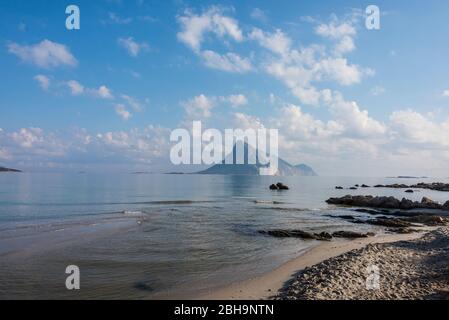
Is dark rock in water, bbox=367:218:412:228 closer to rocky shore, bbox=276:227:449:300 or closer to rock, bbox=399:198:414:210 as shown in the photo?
rocky shore, bbox=276:227:449:300

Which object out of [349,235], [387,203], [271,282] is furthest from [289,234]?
[387,203]

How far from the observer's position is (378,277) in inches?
630

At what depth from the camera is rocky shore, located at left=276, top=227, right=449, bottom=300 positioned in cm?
Answer: 1366

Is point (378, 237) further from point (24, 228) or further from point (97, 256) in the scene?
point (24, 228)

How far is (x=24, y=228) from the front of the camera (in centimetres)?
3269

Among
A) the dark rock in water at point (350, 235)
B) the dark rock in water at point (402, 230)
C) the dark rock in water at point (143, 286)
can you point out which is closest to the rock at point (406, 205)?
the dark rock in water at point (402, 230)

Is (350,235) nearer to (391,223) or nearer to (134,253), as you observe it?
(391,223)

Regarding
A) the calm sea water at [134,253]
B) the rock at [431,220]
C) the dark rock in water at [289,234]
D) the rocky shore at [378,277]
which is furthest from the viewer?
the rock at [431,220]

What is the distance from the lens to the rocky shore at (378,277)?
538 inches

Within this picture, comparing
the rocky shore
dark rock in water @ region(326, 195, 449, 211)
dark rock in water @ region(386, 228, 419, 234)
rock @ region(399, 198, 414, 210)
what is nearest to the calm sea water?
dark rock in water @ region(386, 228, 419, 234)

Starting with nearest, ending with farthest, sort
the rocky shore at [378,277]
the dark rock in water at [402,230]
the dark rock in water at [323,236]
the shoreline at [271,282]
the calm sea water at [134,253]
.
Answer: the rocky shore at [378,277], the shoreline at [271,282], the calm sea water at [134,253], the dark rock in water at [323,236], the dark rock in water at [402,230]

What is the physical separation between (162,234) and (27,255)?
11.7 m

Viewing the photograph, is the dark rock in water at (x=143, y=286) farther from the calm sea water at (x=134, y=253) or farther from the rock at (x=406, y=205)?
the rock at (x=406, y=205)

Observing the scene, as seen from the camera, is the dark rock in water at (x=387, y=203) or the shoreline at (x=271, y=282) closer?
the shoreline at (x=271, y=282)
